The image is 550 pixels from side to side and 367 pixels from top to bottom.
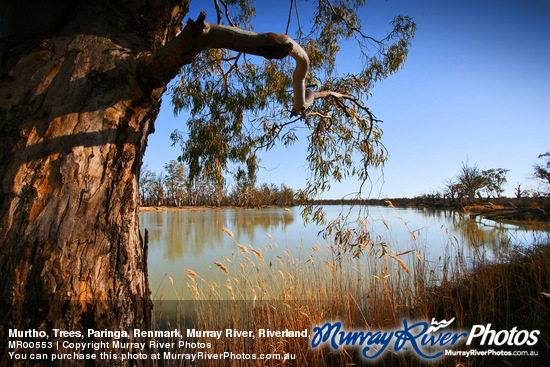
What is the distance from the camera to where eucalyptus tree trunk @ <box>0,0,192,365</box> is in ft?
2.38

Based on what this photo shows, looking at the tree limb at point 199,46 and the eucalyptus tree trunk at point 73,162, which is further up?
the tree limb at point 199,46

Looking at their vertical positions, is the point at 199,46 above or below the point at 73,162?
above

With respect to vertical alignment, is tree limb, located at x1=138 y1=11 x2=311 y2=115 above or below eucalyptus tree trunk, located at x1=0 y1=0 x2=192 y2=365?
above

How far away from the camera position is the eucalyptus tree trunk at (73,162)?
0.72m

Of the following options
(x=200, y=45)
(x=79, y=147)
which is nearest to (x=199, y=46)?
(x=200, y=45)

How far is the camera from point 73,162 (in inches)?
31.3

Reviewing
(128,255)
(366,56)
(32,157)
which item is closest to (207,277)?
(128,255)

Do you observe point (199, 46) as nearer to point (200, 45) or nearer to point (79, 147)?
point (200, 45)

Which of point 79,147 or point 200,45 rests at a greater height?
point 200,45

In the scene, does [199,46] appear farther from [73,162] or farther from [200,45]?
[73,162]

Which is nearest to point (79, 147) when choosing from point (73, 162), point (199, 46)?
point (73, 162)

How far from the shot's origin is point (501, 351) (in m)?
1.32

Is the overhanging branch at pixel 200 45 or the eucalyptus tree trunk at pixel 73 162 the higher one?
the overhanging branch at pixel 200 45

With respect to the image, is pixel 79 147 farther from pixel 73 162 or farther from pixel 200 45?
pixel 200 45
